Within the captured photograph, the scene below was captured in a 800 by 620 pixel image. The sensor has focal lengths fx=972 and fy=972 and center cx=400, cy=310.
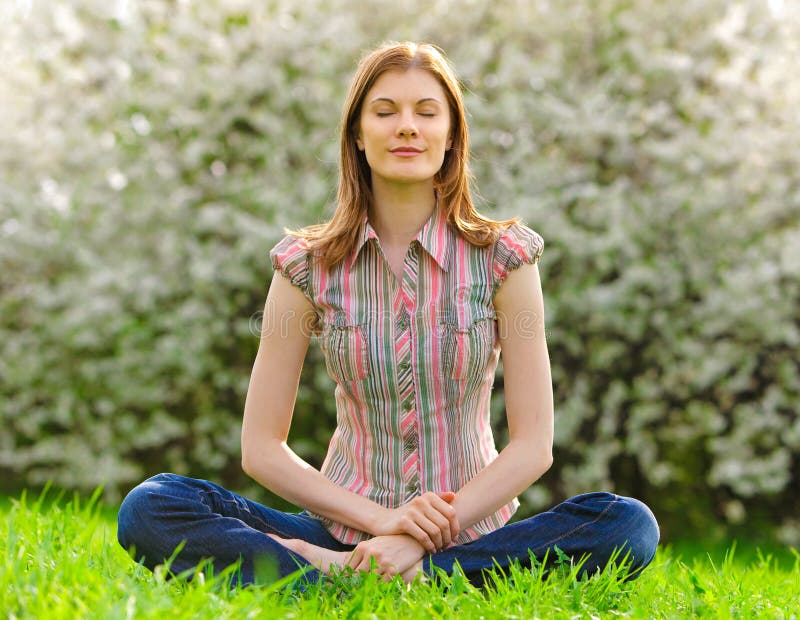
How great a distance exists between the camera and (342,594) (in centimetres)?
223

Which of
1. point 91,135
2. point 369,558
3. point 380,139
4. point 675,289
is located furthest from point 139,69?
point 369,558

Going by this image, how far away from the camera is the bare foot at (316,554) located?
96.3 inches

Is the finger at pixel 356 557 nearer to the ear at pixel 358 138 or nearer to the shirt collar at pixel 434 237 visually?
the shirt collar at pixel 434 237

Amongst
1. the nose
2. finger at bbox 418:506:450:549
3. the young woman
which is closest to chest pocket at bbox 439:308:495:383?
the young woman

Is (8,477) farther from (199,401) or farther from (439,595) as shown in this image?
(439,595)

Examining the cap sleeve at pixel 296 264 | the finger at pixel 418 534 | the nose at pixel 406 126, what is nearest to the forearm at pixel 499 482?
the finger at pixel 418 534

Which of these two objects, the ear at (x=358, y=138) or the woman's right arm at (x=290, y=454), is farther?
the ear at (x=358, y=138)

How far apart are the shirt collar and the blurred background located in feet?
8.49

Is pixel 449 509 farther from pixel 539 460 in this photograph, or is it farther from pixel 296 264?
pixel 296 264

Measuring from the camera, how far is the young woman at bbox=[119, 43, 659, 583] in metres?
2.46

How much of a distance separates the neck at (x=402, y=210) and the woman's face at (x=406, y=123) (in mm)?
76

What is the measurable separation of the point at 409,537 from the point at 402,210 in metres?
0.92

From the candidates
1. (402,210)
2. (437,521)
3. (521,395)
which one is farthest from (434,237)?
(437,521)

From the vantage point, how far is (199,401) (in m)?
6.07
